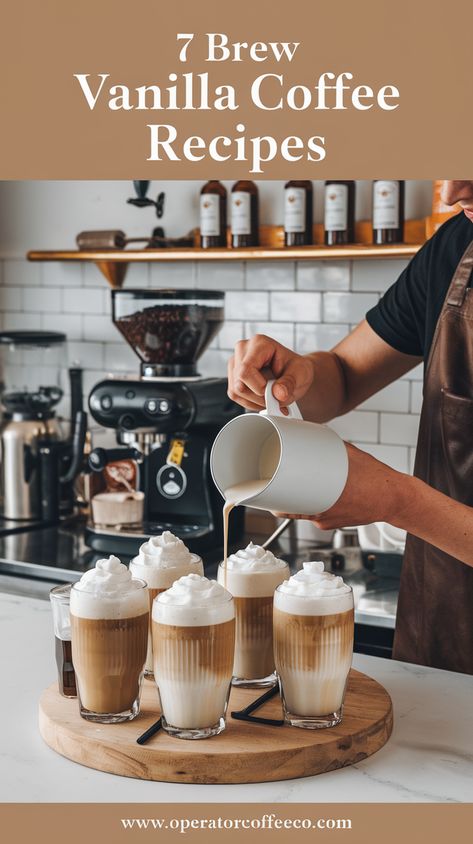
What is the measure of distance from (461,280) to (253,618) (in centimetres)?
80

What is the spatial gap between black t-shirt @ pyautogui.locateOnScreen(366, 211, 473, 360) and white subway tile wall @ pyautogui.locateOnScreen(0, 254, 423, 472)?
90 cm

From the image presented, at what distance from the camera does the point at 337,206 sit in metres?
2.98

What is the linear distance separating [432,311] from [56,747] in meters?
1.12

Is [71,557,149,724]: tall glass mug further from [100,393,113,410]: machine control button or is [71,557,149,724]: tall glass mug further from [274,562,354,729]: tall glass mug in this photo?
[100,393,113,410]: machine control button

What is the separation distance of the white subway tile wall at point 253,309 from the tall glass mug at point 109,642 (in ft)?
5.83

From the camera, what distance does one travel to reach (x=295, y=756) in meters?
1.31

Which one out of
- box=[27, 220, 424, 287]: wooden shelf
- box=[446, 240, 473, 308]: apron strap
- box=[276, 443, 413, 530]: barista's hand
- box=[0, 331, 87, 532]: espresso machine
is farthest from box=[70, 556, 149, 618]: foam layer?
box=[0, 331, 87, 532]: espresso machine

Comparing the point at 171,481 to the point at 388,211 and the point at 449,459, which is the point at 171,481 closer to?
the point at 388,211

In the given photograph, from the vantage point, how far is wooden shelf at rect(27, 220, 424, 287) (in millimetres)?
2904
